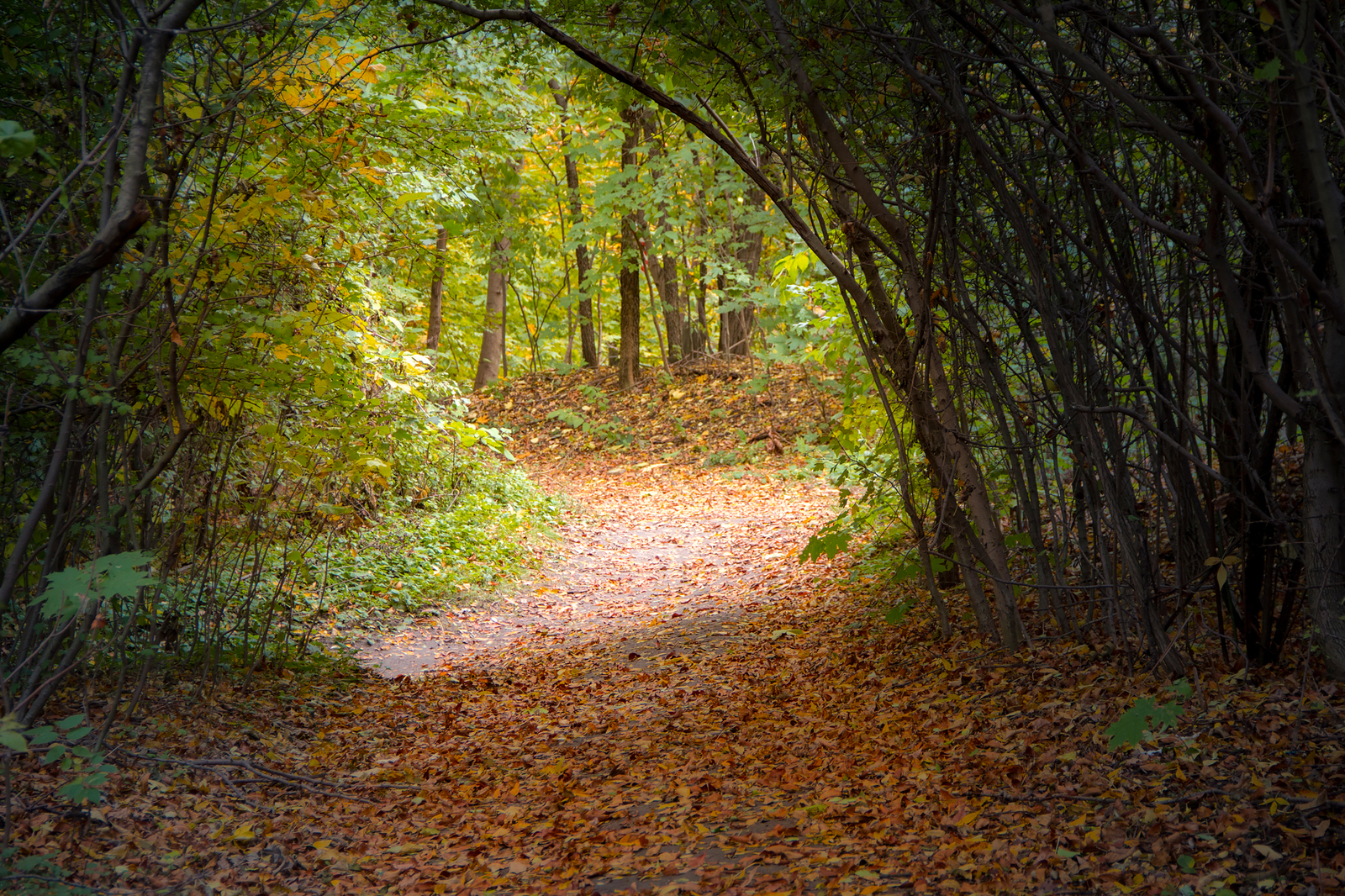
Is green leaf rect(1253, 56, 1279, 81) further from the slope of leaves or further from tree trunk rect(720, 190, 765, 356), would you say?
tree trunk rect(720, 190, 765, 356)

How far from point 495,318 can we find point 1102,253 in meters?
17.1

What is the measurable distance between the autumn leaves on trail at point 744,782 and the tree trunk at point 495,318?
12985 millimetres

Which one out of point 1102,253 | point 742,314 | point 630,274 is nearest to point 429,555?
point 1102,253

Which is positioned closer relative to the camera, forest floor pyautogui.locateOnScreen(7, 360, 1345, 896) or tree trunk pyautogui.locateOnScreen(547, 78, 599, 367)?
forest floor pyautogui.locateOnScreen(7, 360, 1345, 896)

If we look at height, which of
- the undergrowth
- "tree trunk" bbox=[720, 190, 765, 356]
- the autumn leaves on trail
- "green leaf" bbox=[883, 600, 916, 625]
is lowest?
the autumn leaves on trail

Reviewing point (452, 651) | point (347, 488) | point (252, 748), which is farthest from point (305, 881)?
point (347, 488)

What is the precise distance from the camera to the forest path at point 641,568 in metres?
7.41

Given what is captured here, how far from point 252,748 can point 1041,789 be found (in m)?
3.85

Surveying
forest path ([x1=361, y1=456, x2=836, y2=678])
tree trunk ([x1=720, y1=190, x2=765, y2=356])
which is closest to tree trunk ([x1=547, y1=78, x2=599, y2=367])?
tree trunk ([x1=720, y1=190, x2=765, y2=356])

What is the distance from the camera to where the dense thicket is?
300 centimetres

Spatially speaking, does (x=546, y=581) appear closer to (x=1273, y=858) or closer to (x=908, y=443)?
(x=908, y=443)

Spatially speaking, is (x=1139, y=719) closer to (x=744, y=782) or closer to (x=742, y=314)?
(x=744, y=782)

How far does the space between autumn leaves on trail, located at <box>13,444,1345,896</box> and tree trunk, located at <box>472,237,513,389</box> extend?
1298 centimetres

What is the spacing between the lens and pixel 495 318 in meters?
19.6
